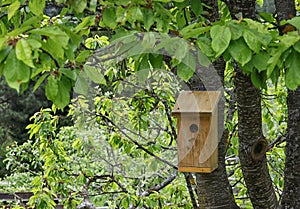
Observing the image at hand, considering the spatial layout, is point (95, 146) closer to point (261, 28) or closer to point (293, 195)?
point (293, 195)

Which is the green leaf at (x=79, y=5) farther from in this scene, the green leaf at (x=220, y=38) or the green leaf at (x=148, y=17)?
the green leaf at (x=220, y=38)

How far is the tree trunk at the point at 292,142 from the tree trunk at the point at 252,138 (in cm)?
9

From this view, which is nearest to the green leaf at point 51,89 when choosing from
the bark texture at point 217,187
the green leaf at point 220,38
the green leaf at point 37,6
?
the green leaf at point 37,6

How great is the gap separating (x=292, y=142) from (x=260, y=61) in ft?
1.95

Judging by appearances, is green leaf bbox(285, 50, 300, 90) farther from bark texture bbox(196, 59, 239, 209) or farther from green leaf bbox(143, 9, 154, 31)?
bark texture bbox(196, 59, 239, 209)

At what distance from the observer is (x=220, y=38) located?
114 cm

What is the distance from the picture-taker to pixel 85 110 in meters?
2.94

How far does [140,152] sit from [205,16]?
126 centimetres

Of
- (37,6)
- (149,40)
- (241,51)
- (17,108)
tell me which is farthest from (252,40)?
(17,108)

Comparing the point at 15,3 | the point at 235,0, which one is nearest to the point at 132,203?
the point at 235,0

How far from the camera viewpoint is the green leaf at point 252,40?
114 centimetres

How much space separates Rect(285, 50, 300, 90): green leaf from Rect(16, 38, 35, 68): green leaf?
59 centimetres

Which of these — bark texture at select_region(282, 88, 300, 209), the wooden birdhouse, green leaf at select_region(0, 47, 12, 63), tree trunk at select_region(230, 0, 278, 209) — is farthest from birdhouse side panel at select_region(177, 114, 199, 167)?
green leaf at select_region(0, 47, 12, 63)

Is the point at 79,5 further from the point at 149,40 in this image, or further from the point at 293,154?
the point at 293,154
